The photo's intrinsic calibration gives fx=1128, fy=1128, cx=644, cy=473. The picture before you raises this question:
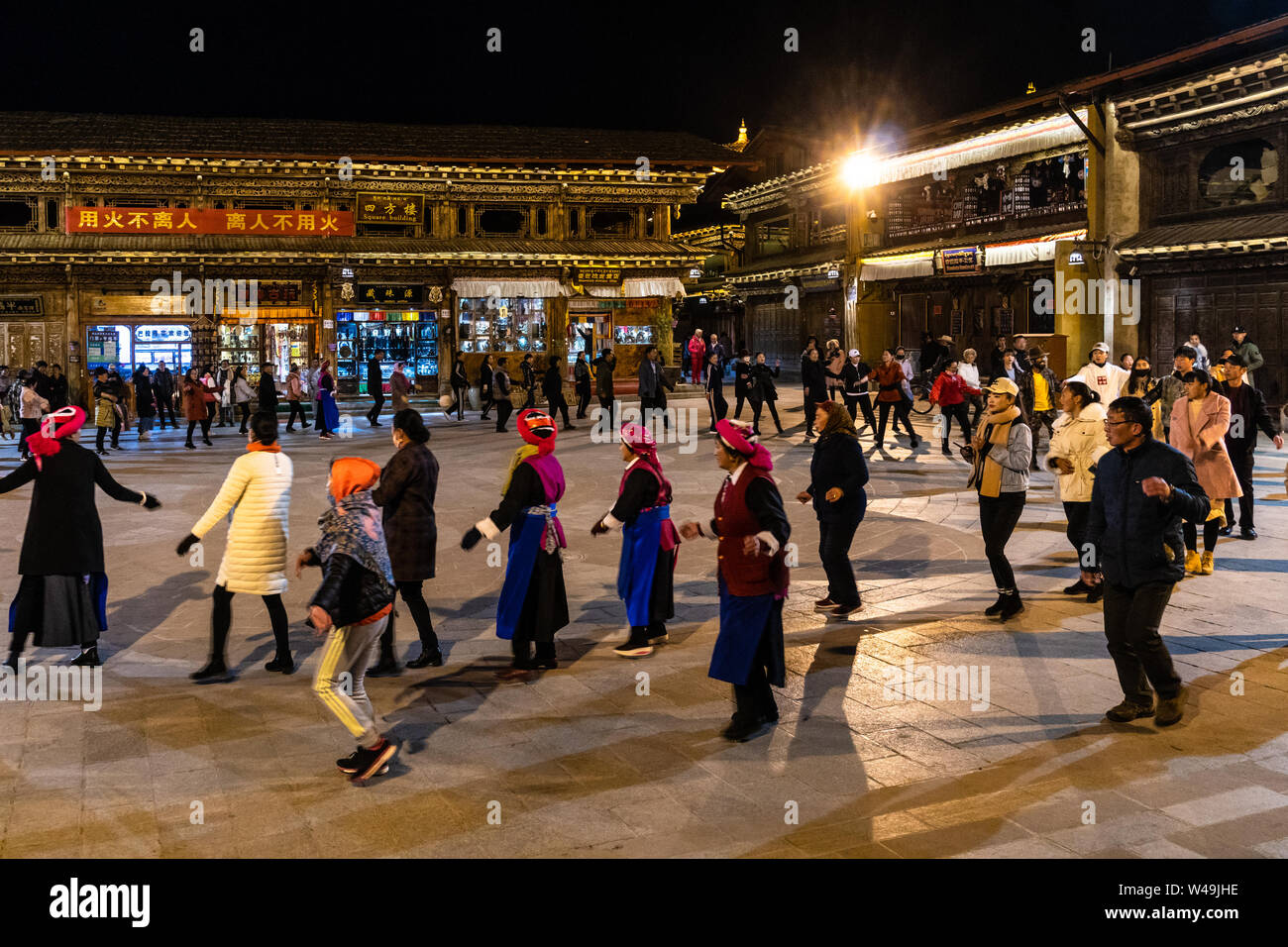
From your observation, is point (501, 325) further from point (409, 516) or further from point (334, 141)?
point (409, 516)

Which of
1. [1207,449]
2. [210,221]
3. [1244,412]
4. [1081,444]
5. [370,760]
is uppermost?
[210,221]

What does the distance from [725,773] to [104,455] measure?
17.7m

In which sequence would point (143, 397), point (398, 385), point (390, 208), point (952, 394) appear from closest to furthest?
1. point (952, 394)
2. point (398, 385)
3. point (143, 397)
4. point (390, 208)

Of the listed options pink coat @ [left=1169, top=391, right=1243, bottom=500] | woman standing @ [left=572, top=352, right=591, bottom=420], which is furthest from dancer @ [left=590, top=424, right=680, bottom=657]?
woman standing @ [left=572, top=352, right=591, bottom=420]

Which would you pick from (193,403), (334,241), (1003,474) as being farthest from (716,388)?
(334,241)

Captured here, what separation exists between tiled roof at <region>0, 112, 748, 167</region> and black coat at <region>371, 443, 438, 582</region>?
2704 cm

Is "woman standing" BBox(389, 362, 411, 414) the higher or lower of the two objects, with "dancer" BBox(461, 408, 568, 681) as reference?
higher

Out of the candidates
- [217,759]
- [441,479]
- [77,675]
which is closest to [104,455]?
[441,479]

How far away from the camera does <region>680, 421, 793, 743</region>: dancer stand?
20.9 feet

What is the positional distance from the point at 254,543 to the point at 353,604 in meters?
2.07

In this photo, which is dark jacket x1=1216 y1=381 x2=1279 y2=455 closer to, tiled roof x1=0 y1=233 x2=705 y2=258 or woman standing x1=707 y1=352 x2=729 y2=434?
woman standing x1=707 y1=352 x2=729 y2=434

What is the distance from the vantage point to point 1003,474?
28.7ft

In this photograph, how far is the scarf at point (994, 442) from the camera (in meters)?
8.75

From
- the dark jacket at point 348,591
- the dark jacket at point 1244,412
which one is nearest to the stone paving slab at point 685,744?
the dark jacket at point 348,591
